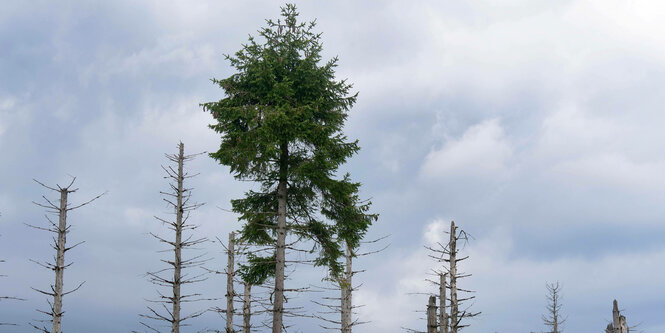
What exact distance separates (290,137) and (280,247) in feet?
12.4

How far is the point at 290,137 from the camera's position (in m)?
19.2

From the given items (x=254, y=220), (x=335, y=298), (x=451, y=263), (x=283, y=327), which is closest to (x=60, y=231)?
(x=254, y=220)

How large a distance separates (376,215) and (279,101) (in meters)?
5.67

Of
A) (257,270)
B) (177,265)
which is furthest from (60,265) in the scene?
(257,270)

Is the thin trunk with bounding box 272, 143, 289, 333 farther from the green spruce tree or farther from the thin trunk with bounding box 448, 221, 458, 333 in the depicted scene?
the thin trunk with bounding box 448, 221, 458, 333

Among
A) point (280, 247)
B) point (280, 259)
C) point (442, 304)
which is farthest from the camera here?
point (442, 304)

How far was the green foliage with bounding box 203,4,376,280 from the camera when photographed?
19.0 metres

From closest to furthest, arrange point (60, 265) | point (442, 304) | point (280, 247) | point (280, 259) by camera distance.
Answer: point (60, 265) → point (280, 259) → point (280, 247) → point (442, 304)

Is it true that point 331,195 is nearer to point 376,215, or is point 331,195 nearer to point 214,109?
point 376,215

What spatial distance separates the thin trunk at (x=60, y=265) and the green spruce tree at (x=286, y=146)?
5.34 metres

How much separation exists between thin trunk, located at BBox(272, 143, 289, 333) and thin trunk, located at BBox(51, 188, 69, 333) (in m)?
6.84

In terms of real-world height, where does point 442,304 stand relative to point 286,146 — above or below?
below

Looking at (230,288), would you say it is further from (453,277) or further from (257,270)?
(453,277)

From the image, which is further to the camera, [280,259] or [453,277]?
[453,277]
